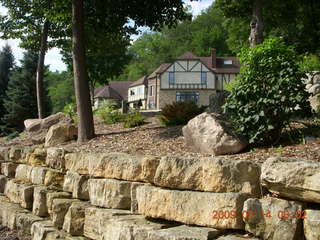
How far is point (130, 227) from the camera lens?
13.0 feet

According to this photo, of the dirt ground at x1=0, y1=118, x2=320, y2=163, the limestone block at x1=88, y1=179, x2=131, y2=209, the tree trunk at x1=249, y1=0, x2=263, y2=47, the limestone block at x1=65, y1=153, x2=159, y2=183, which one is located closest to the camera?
the limestone block at x1=65, y1=153, x2=159, y2=183

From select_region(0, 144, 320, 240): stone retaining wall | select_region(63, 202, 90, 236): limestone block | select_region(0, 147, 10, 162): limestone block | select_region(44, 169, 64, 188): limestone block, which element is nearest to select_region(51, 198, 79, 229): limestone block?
select_region(0, 144, 320, 240): stone retaining wall

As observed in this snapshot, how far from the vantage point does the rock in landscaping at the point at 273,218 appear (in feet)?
10.2

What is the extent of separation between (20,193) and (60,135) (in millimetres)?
1919

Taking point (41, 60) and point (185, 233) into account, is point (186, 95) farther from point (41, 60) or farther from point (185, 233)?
point (185, 233)

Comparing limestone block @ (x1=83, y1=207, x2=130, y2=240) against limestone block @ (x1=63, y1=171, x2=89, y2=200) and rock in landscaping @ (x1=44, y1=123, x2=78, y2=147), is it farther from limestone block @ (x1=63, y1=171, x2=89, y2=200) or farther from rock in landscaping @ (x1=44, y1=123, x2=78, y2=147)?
rock in landscaping @ (x1=44, y1=123, x2=78, y2=147)

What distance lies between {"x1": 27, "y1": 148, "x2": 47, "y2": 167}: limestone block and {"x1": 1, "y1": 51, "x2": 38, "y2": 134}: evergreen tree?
1545 centimetres

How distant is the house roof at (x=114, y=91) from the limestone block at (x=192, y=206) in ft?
161

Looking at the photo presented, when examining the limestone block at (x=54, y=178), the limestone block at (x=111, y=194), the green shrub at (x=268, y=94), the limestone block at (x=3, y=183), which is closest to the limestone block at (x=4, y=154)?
the limestone block at (x=3, y=183)

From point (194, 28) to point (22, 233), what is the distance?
59.9 meters

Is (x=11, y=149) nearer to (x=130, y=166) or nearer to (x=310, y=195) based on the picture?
(x=130, y=166)

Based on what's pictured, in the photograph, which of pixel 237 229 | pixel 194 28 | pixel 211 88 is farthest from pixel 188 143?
pixel 194 28

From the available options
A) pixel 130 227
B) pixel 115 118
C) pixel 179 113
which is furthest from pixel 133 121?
pixel 130 227
